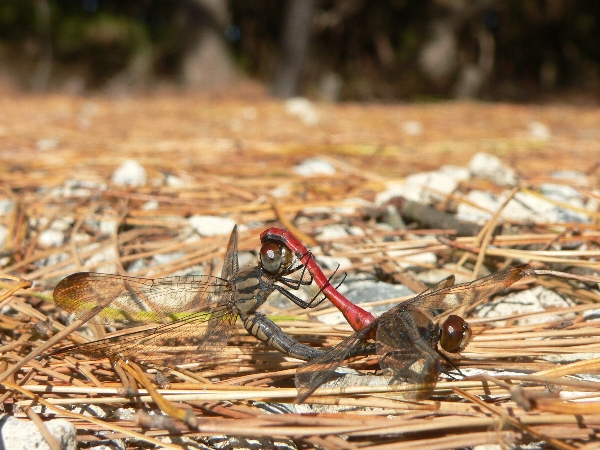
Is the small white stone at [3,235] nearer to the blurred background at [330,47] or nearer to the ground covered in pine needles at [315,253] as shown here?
the ground covered in pine needles at [315,253]

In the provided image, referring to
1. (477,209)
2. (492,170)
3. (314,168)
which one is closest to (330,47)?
(314,168)

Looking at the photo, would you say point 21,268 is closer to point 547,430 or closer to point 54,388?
point 54,388

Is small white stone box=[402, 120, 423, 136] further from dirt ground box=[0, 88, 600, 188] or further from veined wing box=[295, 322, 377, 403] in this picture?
veined wing box=[295, 322, 377, 403]

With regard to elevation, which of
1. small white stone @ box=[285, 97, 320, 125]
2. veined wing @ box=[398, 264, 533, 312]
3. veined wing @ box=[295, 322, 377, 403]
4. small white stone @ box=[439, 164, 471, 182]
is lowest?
veined wing @ box=[295, 322, 377, 403]

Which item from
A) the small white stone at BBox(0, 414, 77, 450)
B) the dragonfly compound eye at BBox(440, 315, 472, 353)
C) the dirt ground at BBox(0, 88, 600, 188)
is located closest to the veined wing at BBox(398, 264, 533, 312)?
the dragonfly compound eye at BBox(440, 315, 472, 353)

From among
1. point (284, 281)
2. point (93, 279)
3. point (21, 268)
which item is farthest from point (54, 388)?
point (21, 268)

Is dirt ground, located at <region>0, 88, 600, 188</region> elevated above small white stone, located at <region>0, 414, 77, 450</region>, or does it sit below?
above

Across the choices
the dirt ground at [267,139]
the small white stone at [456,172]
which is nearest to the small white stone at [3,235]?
the dirt ground at [267,139]
